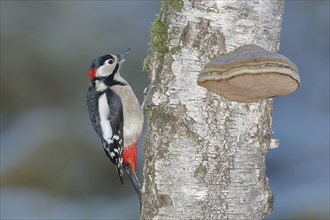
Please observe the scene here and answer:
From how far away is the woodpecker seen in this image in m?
4.05

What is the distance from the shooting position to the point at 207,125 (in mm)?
2418

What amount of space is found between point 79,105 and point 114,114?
252cm

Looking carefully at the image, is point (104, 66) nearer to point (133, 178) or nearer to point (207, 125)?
point (133, 178)

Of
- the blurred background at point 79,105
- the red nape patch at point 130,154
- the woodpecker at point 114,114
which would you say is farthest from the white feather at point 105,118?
the blurred background at point 79,105

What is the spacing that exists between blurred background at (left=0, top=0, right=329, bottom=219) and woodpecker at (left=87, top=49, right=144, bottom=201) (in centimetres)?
212

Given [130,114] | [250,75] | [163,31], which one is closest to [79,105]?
[130,114]

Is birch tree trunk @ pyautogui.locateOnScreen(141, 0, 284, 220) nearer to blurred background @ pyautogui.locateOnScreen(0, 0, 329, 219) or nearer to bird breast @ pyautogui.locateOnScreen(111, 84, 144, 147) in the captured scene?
bird breast @ pyautogui.locateOnScreen(111, 84, 144, 147)

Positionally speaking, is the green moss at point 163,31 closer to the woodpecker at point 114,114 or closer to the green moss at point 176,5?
the green moss at point 176,5

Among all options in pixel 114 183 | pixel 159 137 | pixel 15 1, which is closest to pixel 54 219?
pixel 114 183

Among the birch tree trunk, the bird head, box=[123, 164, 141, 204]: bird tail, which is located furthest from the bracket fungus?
the bird head

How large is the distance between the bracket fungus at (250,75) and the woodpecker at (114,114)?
1.74 metres

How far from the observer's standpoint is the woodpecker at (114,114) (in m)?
4.05

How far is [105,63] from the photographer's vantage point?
412 cm

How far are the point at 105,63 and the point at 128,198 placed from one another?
9.62 ft
